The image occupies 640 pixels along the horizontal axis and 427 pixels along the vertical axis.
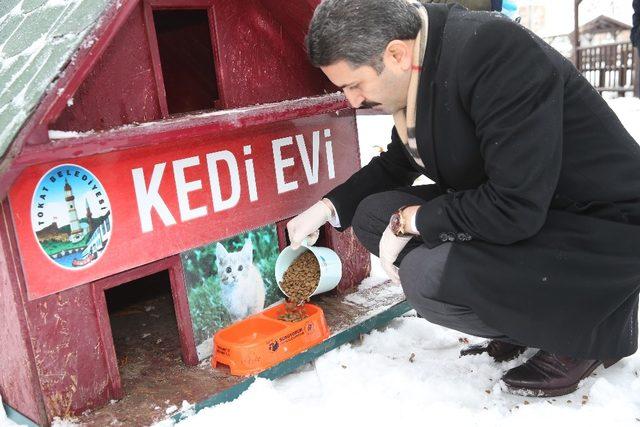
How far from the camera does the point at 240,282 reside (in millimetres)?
2705

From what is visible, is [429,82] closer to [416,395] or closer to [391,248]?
[391,248]

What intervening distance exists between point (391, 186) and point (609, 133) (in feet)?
3.10

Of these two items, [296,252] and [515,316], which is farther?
[296,252]

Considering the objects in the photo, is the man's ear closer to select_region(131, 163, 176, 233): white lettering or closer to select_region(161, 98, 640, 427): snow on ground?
select_region(131, 163, 176, 233): white lettering

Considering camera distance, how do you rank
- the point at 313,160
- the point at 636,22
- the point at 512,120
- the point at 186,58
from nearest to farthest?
the point at 512,120 → the point at 313,160 → the point at 186,58 → the point at 636,22

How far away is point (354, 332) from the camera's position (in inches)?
107

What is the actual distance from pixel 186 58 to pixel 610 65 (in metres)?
10.9

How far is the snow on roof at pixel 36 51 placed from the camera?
5.91 ft

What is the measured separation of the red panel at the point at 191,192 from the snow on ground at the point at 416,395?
2.01ft

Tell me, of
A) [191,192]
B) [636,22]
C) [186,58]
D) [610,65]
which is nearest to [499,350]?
[191,192]

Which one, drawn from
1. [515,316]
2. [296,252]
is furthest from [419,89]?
[296,252]

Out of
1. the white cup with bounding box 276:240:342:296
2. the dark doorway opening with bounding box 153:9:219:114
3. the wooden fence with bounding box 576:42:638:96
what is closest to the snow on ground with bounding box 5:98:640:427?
the white cup with bounding box 276:240:342:296

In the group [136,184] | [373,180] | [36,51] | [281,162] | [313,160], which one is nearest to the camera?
[36,51]

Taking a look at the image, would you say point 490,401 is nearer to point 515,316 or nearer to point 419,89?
point 515,316
